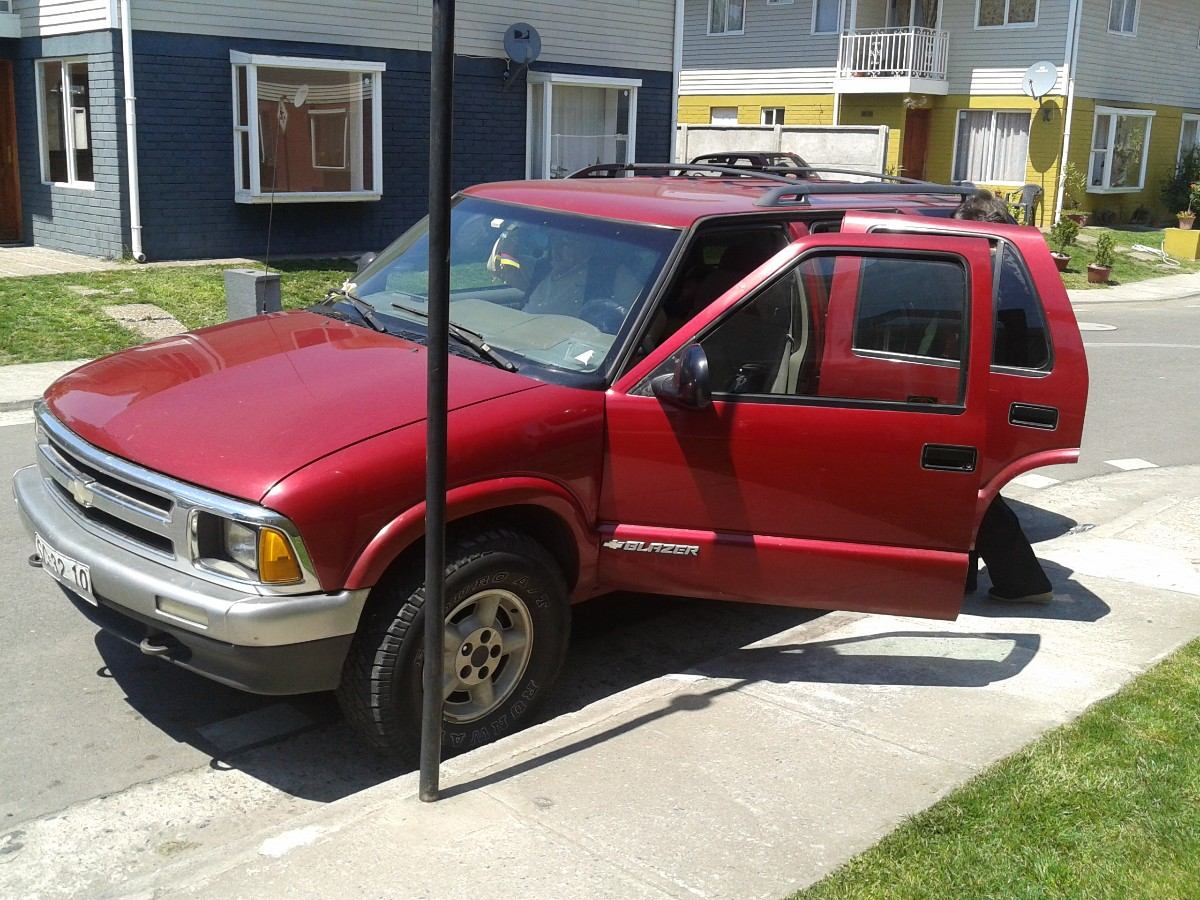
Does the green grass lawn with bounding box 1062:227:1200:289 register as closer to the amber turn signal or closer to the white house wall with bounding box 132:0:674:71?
the white house wall with bounding box 132:0:674:71

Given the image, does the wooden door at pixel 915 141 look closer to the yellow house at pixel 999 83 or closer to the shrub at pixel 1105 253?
the yellow house at pixel 999 83

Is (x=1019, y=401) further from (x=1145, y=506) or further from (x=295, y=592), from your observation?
(x=295, y=592)

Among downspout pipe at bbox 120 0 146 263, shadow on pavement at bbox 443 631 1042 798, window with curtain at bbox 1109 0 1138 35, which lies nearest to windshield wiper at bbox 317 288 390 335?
shadow on pavement at bbox 443 631 1042 798

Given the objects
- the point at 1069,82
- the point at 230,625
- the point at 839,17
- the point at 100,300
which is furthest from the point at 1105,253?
the point at 230,625

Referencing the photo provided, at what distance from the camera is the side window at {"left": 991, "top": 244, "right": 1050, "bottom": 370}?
5.77 m

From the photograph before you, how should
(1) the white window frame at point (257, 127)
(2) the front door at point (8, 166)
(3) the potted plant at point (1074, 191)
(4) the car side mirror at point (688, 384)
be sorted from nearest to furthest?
(4) the car side mirror at point (688, 384)
(1) the white window frame at point (257, 127)
(2) the front door at point (8, 166)
(3) the potted plant at point (1074, 191)

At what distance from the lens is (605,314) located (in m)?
4.87

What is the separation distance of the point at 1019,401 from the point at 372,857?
367 centimetres

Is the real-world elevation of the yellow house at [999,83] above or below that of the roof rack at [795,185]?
above

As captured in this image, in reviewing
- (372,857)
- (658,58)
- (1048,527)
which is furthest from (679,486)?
(658,58)

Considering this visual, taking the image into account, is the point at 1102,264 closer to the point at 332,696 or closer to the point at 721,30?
the point at 721,30

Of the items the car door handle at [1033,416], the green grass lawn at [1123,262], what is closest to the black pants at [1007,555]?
the car door handle at [1033,416]

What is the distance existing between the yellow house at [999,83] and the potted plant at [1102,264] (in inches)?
182

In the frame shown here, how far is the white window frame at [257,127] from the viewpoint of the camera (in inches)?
647
